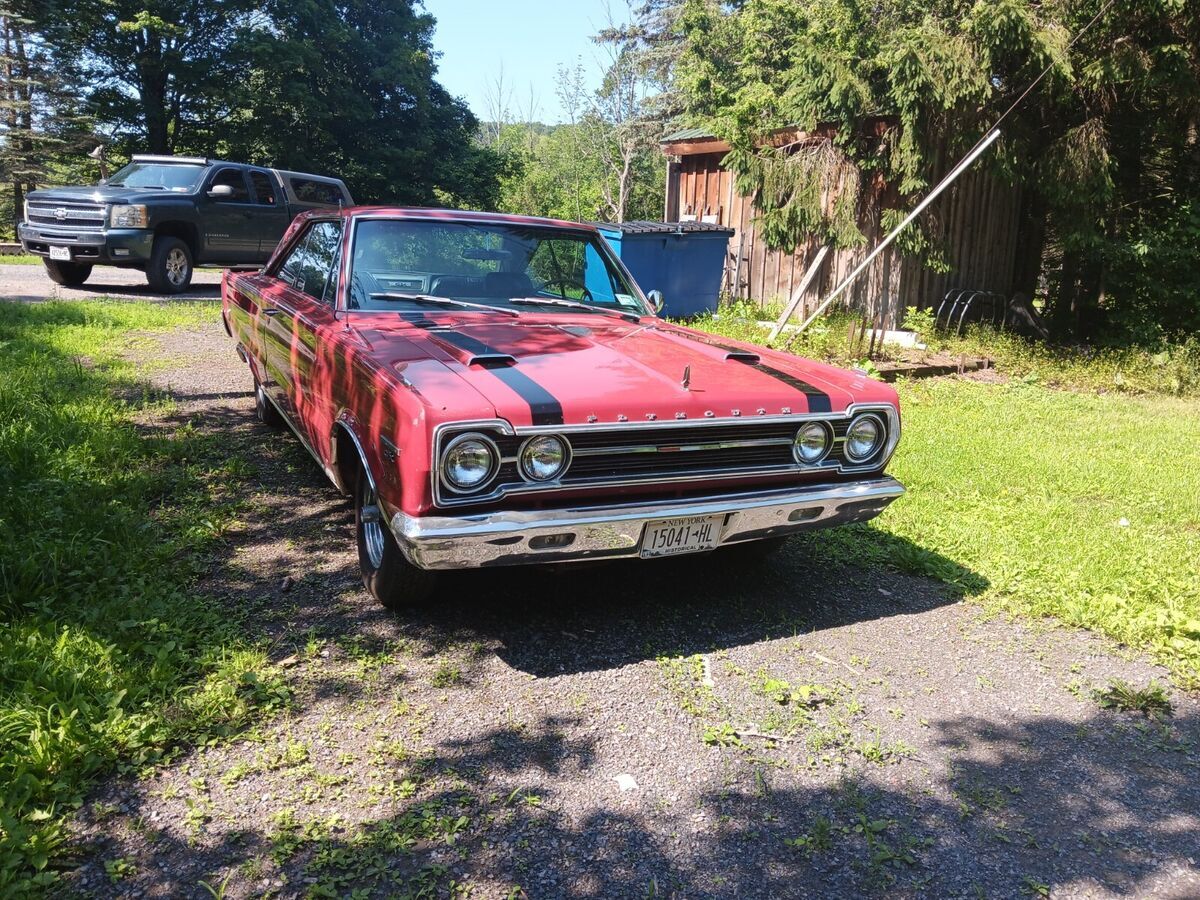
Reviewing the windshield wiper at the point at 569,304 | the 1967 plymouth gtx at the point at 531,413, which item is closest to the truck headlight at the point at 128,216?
the 1967 plymouth gtx at the point at 531,413

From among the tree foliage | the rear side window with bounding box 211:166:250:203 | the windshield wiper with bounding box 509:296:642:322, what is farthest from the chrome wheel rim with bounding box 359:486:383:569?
the rear side window with bounding box 211:166:250:203

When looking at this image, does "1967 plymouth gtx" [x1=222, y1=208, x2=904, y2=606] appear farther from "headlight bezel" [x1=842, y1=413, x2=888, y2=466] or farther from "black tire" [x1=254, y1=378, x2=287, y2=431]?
"black tire" [x1=254, y1=378, x2=287, y2=431]

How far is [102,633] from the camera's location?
340 cm

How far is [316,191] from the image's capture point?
15.5 meters

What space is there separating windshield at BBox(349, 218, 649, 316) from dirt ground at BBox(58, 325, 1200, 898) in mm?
1353

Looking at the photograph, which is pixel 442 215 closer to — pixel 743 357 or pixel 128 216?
pixel 743 357

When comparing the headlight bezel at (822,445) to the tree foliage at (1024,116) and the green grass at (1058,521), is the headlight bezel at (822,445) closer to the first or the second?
the green grass at (1058,521)

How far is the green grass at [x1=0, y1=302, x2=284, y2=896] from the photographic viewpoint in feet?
8.76

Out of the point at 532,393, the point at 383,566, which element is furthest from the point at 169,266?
the point at 532,393

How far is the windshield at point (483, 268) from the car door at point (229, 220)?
9791 mm

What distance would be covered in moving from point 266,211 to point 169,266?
177 cm

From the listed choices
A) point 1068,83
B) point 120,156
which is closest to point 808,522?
point 1068,83

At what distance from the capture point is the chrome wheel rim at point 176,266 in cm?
1341

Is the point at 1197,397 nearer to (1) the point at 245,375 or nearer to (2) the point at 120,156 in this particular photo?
(1) the point at 245,375
